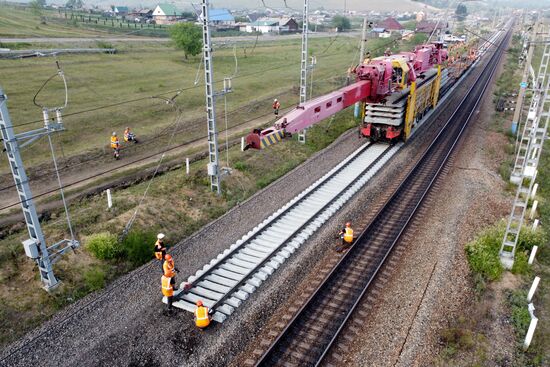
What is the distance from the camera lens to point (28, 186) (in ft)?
34.2

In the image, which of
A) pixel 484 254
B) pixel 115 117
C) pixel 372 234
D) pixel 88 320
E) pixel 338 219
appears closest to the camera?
pixel 88 320

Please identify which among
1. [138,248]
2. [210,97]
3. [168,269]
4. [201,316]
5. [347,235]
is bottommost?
[138,248]

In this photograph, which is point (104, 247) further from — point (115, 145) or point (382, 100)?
point (382, 100)

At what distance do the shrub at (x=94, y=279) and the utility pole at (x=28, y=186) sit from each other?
0.79 metres

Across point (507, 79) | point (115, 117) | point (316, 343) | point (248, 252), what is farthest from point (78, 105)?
point (507, 79)

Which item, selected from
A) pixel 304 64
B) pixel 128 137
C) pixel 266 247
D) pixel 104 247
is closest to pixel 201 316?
pixel 266 247

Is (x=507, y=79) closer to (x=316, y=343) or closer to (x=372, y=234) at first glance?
(x=372, y=234)

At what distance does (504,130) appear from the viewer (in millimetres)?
25906

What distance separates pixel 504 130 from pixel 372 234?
17130 mm

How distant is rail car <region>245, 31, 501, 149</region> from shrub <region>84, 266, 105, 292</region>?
589cm

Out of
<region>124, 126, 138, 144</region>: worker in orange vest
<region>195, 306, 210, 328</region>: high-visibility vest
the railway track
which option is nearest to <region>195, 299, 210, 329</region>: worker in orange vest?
<region>195, 306, 210, 328</region>: high-visibility vest

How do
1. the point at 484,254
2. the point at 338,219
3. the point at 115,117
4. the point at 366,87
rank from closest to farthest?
the point at 484,254, the point at 338,219, the point at 366,87, the point at 115,117

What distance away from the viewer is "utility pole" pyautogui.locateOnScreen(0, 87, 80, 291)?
A: 10000mm

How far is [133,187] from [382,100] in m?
12.8
